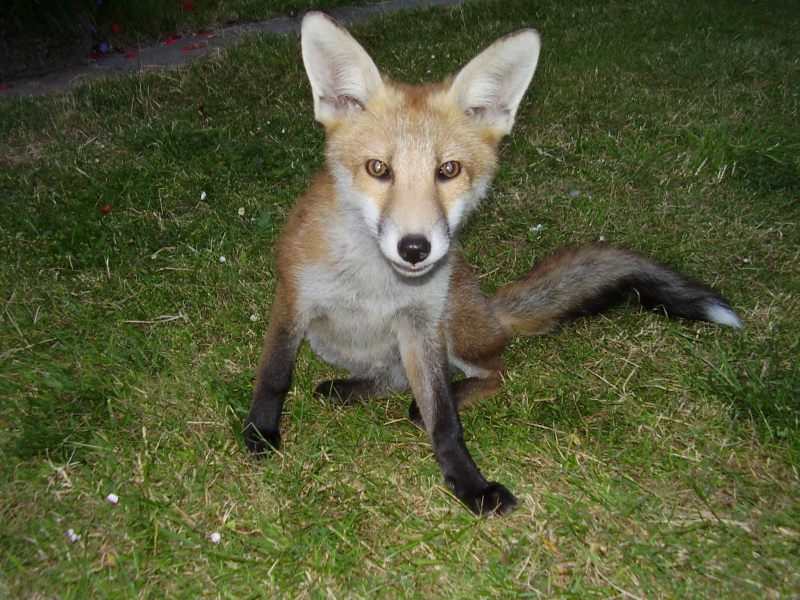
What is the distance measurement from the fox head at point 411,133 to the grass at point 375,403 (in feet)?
2.78

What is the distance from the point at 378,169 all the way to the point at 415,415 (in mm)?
1027

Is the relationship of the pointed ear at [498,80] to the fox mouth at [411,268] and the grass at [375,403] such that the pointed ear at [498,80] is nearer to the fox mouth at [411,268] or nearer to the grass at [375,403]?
the fox mouth at [411,268]

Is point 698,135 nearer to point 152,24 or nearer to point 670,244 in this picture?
point 670,244

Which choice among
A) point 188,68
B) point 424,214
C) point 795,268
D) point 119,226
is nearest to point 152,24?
point 188,68

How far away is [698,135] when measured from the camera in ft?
15.0

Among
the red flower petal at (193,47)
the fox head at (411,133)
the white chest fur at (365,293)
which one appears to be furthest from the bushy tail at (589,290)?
the red flower petal at (193,47)

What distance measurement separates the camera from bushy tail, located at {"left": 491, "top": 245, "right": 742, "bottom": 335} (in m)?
2.82

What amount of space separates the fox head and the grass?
33.4 inches

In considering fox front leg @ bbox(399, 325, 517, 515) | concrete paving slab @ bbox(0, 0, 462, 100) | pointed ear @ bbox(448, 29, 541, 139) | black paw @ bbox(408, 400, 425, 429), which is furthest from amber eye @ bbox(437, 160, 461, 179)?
concrete paving slab @ bbox(0, 0, 462, 100)

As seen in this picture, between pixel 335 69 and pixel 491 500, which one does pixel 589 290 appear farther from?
pixel 335 69

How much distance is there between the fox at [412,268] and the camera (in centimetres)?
220

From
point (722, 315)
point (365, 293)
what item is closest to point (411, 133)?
point (365, 293)

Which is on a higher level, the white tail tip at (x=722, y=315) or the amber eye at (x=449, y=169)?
the amber eye at (x=449, y=169)

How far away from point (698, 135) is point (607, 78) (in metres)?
1.27
